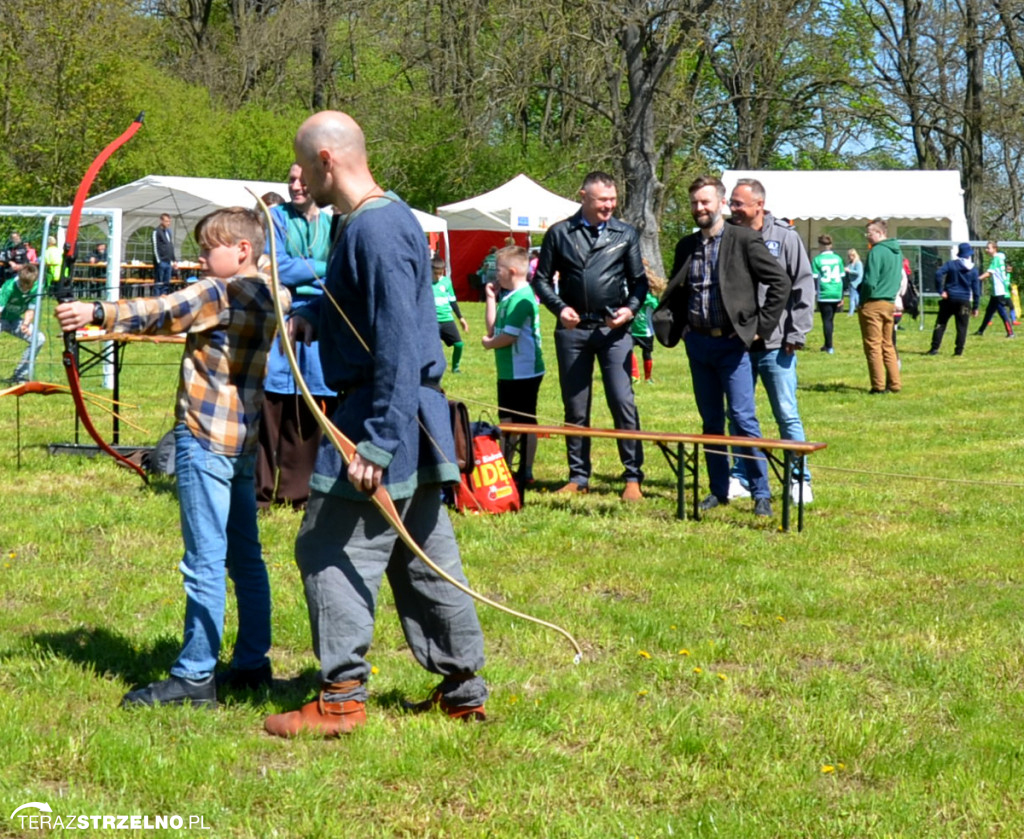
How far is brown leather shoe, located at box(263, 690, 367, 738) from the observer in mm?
4406

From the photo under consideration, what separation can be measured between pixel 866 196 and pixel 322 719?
31.3 meters

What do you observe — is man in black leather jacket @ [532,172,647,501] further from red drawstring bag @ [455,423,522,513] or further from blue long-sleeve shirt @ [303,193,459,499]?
blue long-sleeve shirt @ [303,193,459,499]

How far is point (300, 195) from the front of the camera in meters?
7.53

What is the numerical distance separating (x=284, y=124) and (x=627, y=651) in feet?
127

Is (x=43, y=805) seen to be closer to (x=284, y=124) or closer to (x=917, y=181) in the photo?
(x=917, y=181)

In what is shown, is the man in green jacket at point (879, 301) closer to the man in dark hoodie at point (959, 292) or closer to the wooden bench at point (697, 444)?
the man in dark hoodie at point (959, 292)

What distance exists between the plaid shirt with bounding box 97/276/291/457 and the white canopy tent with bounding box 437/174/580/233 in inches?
1158

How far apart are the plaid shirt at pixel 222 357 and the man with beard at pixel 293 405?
267 cm

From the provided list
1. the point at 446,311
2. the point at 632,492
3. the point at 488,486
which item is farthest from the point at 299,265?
the point at 446,311

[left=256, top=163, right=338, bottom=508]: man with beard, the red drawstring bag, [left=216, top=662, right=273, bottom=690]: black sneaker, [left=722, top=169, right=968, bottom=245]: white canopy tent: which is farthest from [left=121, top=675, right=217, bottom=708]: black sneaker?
[left=722, top=169, right=968, bottom=245]: white canopy tent

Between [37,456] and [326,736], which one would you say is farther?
[37,456]

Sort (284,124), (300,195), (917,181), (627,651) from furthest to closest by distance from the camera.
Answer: (284,124), (917,181), (300,195), (627,651)

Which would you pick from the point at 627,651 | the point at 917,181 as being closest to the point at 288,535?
the point at 627,651

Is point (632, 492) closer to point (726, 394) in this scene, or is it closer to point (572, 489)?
point (572, 489)
